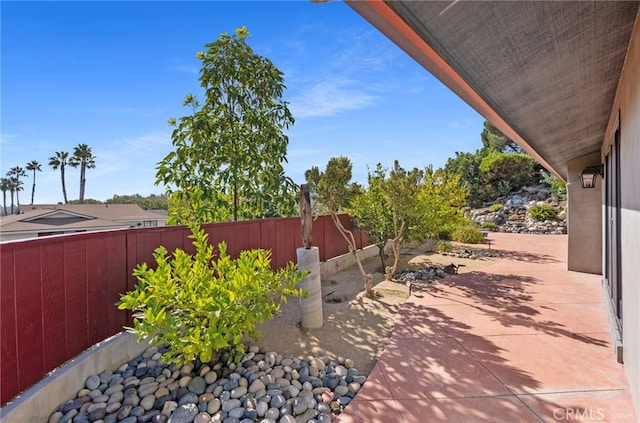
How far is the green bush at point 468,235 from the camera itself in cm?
1095

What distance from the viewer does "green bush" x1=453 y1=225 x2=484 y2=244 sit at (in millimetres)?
10945

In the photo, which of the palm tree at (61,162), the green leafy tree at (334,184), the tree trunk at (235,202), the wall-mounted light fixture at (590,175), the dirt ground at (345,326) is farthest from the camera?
the palm tree at (61,162)

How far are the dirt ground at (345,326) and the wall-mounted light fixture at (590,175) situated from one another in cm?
408

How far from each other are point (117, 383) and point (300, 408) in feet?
5.56

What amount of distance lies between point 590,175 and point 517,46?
5.49m

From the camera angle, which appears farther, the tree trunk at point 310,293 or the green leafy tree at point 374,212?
the green leafy tree at point 374,212

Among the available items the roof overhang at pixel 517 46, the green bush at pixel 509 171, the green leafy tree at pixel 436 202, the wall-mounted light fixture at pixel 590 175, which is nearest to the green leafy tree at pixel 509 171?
the green bush at pixel 509 171

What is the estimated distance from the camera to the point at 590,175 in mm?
5598

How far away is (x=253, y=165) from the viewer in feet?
19.8

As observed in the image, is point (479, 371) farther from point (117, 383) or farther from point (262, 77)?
point (262, 77)

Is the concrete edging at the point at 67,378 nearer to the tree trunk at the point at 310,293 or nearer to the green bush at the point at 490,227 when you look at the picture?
the tree trunk at the point at 310,293

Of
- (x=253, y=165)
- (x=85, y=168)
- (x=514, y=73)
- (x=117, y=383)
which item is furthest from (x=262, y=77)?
(x=85, y=168)

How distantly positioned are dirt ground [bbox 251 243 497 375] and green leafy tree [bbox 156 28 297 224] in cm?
237

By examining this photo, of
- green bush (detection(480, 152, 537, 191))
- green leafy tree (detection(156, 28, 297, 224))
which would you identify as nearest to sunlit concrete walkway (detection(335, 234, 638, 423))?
green leafy tree (detection(156, 28, 297, 224))
